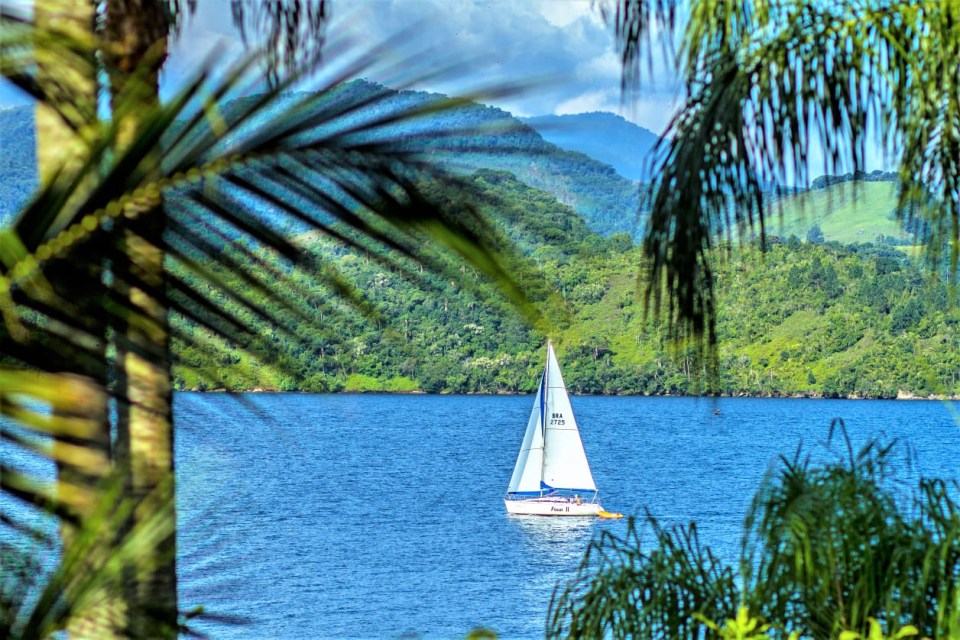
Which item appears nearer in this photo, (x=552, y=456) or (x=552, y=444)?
(x=552, y=444)

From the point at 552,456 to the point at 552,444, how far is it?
2.73 ft

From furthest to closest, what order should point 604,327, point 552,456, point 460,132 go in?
point 604,327, point 552,456, point 460,132

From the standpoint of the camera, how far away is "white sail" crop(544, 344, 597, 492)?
32.9 metres

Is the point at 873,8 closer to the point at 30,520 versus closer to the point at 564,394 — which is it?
the point at 30,520

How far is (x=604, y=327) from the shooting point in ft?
252

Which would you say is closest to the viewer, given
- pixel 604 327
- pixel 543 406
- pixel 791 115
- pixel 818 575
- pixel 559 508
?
pixel 791 115

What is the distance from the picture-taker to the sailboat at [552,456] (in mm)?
33156

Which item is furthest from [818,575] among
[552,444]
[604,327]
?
[604,327]

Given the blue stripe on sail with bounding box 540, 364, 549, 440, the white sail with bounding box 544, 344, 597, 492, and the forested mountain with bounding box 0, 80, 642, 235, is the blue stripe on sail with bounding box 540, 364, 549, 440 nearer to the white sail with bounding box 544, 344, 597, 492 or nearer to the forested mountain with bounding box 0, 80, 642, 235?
the white sail with bounding box 544, 344, 597, 492

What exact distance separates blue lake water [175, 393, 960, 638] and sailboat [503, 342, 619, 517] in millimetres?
1039

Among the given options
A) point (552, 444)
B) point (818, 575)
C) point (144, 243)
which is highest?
point (144, 243)

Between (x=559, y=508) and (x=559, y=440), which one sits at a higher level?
(x=559, y=440)

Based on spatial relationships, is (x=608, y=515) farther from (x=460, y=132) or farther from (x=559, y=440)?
(x=460, y=132)

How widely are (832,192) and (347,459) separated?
62796mm
